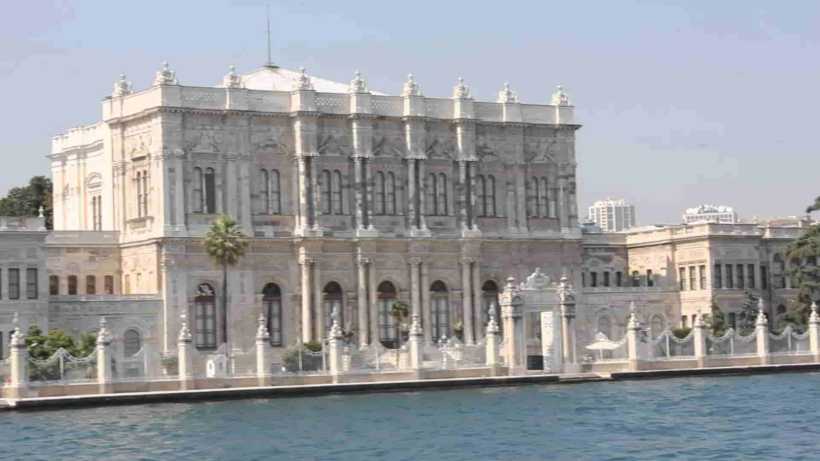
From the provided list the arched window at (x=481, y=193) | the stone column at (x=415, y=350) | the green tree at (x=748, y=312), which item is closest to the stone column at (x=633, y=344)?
the stone column at (x=415, y=350)

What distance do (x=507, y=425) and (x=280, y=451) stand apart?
7.60 m

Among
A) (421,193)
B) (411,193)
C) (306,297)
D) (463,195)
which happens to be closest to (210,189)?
(306,297)

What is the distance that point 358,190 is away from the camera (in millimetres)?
79438

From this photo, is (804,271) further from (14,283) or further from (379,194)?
(14,283)

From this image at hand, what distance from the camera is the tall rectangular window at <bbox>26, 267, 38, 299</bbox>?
7181 cm

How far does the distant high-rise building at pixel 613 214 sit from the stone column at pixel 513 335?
83.6 meters

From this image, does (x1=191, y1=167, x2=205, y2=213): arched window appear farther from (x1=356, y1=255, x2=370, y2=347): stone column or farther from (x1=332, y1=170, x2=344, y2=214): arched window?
(x1=356, y1=255, x2=370, y2=347): stone column

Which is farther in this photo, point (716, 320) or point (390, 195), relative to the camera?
point (716, 320)

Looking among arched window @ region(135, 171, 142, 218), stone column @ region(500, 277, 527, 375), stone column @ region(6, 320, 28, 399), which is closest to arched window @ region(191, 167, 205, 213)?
arched window @ region(135, 171, 142, 218)

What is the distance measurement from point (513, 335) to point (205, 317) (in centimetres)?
1431

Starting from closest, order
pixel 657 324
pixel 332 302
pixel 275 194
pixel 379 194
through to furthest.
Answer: pixel 275 194 → pixel 332 302 → pixel 379 194 → pixel 657 324

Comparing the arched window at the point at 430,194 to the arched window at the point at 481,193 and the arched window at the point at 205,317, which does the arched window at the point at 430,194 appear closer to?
the arched window at the point at 481,193

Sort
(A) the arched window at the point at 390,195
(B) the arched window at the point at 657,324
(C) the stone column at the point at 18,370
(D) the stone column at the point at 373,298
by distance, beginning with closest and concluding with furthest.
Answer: (C) the stone column at the point at 18,370
(D) the stone column at the point at 373,298
(A) the arched window at the point at 390,195
(B) the arched window at the point at 657,324

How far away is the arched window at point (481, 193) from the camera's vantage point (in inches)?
3275
